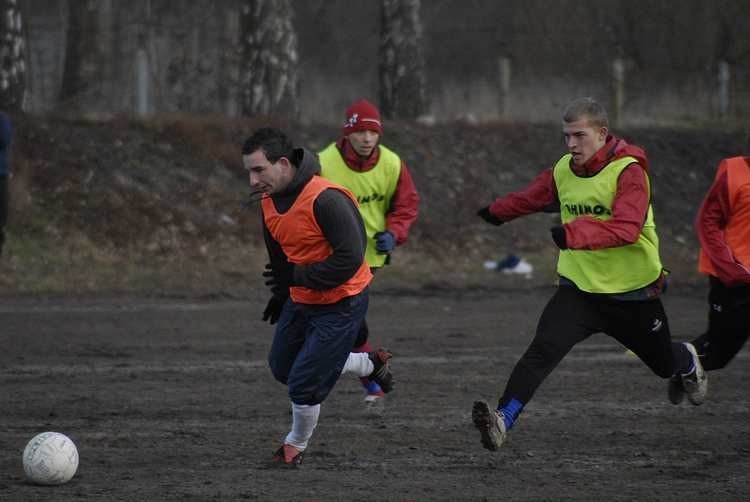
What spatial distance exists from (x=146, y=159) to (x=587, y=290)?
11.9 meters

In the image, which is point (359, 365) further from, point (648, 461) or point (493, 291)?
point (493, 291)

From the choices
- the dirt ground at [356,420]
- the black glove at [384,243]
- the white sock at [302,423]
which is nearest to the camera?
the dirt ground at [356,420]

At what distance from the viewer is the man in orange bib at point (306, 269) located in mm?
6879

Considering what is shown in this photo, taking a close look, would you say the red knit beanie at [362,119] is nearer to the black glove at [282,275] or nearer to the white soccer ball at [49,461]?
the black glove at [282,275]

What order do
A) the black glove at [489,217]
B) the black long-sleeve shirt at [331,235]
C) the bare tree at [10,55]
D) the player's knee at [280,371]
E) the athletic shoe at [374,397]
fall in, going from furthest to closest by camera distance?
the bare tree at [10,55]
the athletic shoe at [374,397]
the black glove at [489,217]
the player's knee at [280,371]
the black long-sleeve shirt at [331,235]

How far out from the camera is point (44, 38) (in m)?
26.7

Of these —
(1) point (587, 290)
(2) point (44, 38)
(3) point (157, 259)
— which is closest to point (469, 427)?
(1) point (587, 290)

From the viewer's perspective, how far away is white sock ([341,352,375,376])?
7.92 metres

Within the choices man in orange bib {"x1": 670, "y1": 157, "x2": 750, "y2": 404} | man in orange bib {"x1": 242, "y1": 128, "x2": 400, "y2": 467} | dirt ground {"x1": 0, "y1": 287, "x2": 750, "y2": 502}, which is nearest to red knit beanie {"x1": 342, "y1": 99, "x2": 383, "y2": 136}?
dirt ground {"x1": 0, "y1": 287, "x2": 750, "y2": 502}

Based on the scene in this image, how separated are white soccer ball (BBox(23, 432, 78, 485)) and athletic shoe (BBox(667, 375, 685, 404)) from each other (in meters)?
3.56

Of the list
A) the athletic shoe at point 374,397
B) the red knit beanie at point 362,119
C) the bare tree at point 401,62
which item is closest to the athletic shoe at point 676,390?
the athletic shoe at point 374,397

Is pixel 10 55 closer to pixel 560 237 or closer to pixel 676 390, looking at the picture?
pixel 676 390

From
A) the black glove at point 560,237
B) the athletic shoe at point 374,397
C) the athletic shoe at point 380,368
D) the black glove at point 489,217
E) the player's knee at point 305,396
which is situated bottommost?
the athletic shoe at point 374,397

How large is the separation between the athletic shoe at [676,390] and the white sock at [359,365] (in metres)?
1.80
